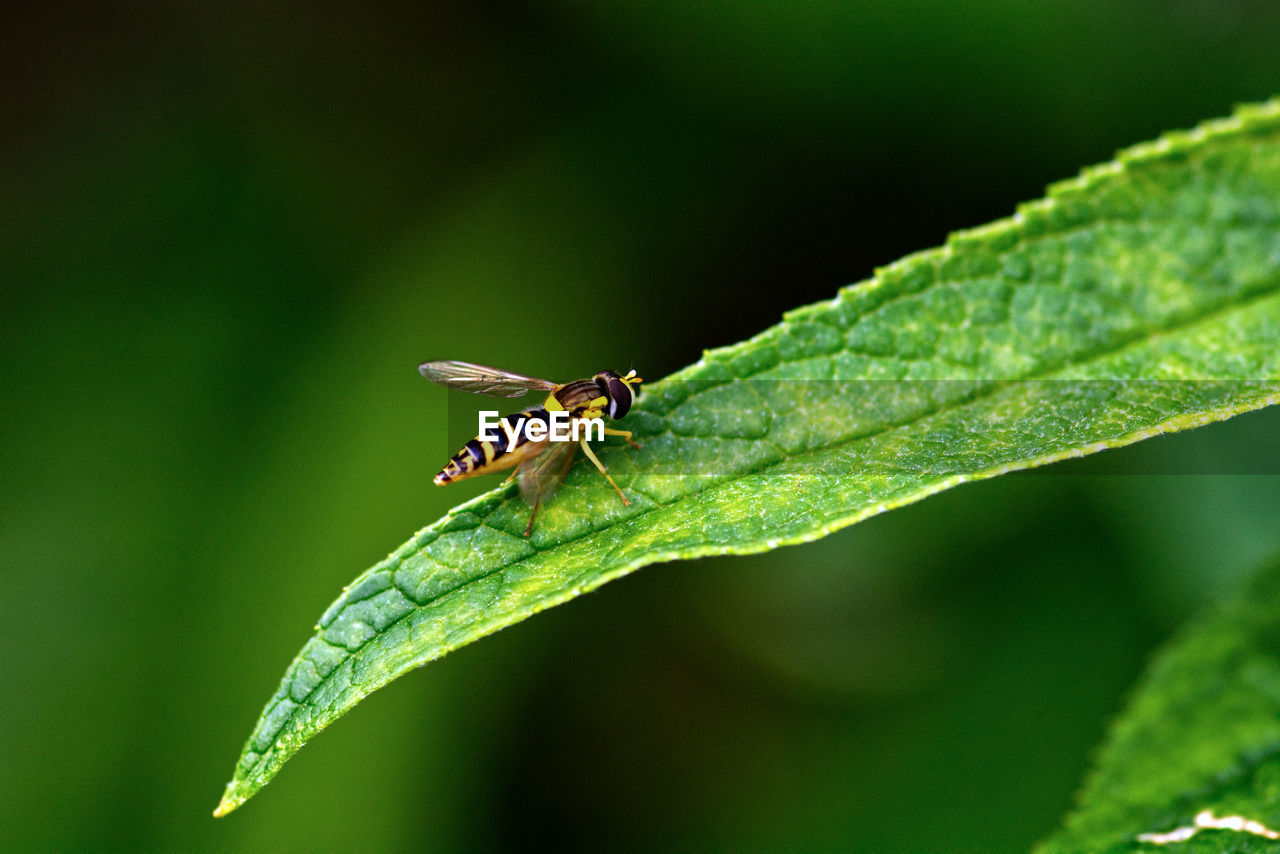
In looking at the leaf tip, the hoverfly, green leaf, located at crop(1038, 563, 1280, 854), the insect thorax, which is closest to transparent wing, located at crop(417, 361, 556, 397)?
the hoverfly

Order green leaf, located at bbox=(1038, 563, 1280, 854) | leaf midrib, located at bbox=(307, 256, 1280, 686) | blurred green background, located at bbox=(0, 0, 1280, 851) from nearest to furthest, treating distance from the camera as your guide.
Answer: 1. green leaf, located at bbox=(1038, 563, 1280, 854)
2. leaf midrib, located at bbox=(307, 256, 1280, 686)
3. blurred green background, located at bbox=(0, 0, 1280, 851)

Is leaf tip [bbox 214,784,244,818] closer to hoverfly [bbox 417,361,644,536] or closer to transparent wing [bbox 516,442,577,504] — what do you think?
hoverfly [bbox 417,361,644,536]

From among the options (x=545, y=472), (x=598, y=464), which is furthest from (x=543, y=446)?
(x=598, y=464)

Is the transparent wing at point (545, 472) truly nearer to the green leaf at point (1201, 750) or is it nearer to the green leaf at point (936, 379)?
the green leaf at point (936, 379)

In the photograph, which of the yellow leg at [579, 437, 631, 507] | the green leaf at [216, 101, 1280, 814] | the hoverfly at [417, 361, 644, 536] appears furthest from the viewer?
the hoverfly at [417, 361, 644, 536]

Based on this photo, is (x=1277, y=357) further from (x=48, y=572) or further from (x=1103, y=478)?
(x=48, y=572)

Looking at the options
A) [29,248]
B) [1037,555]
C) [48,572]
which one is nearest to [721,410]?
[1037,555]

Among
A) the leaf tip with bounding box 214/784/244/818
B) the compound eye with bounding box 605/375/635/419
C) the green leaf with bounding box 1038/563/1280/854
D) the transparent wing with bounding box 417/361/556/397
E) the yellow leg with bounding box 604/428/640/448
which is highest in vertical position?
the transparent wing with bounding box 417/361/556/397

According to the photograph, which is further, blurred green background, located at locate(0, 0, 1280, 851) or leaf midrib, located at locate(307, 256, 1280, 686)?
blurred green background, located at locate(0, 0, 1280, 851)
